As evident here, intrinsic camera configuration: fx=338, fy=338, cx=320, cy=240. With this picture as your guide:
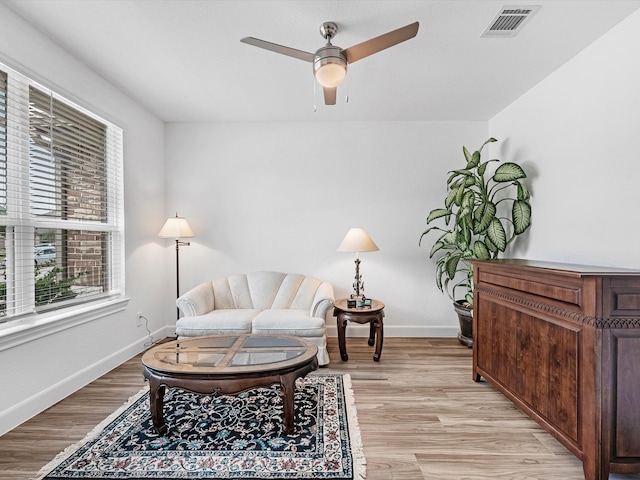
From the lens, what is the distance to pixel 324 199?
13.7 feet

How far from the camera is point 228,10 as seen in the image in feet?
6.95

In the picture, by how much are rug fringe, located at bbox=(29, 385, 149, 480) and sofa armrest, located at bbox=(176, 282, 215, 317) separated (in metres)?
0.89

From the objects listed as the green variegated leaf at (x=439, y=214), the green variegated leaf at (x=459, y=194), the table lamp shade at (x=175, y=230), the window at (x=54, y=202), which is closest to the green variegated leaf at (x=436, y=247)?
the green variegated leaf at (x=439, y=214)

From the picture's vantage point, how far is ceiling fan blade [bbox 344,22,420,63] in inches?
72.6

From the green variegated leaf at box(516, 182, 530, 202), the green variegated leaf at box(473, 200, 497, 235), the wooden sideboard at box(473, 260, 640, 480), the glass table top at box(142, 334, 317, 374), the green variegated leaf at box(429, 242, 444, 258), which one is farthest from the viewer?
the green variegated leaf at box(429, 242, 444, 258)

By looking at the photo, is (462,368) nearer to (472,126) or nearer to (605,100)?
(605,100)

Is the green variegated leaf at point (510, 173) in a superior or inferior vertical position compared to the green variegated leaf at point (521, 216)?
superior

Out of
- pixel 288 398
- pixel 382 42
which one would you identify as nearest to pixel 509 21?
pixel 382 42

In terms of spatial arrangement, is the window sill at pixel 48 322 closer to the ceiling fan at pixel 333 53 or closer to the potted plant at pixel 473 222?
the ceiling fan at pixel 333 53

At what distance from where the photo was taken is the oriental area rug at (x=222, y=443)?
1733 millimetres

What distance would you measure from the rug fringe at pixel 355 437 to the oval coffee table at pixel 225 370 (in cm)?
39

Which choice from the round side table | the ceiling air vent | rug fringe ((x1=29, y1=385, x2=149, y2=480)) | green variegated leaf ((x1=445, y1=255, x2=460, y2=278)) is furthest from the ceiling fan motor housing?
rug fringe ((x1=29, y1=385, x2=149, y2=480))

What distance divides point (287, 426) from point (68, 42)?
312cm

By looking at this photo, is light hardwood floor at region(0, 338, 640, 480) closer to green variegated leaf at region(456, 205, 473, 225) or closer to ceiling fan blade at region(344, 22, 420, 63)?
green variegated leaf at region(456, 205, 473, 225)
